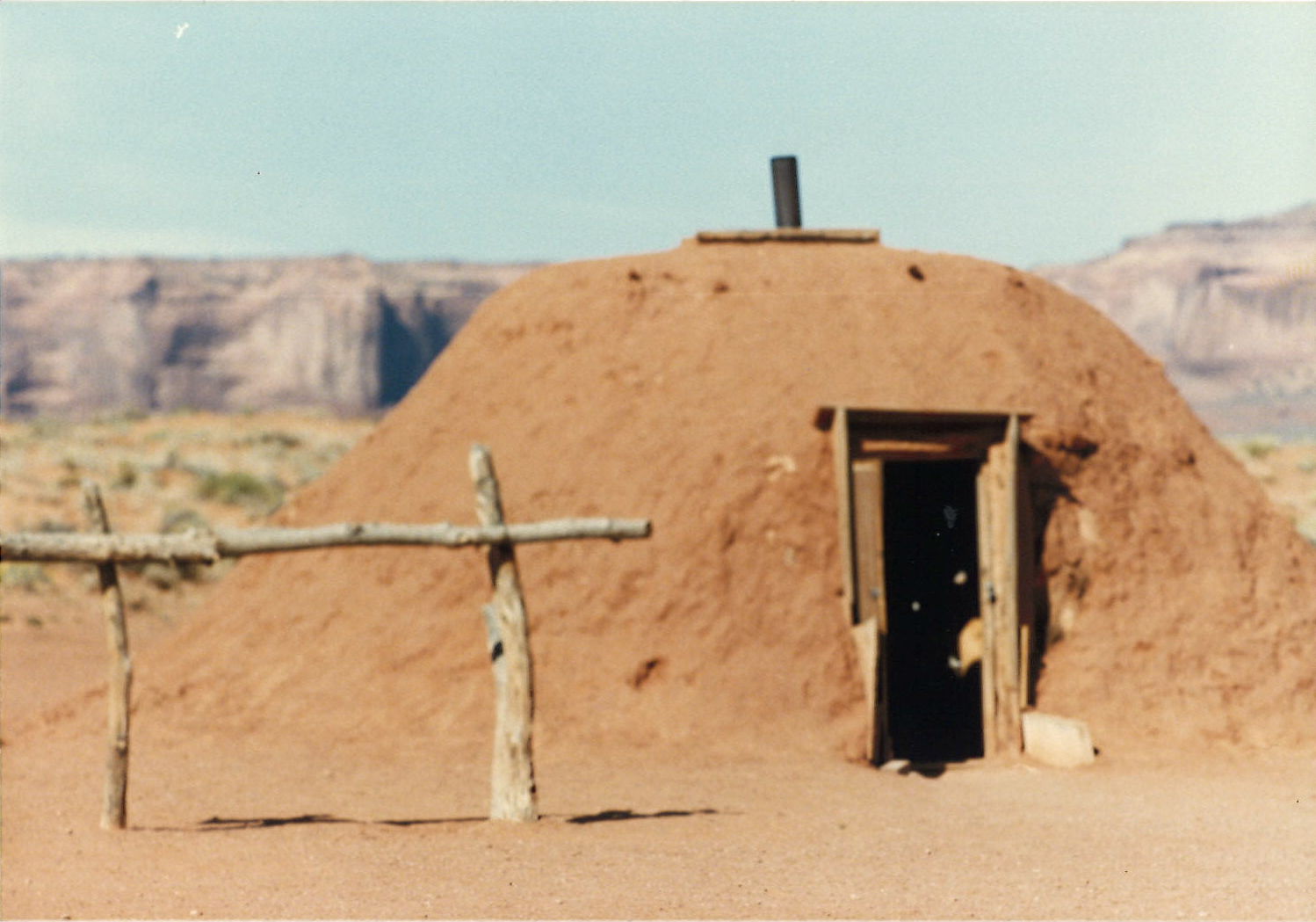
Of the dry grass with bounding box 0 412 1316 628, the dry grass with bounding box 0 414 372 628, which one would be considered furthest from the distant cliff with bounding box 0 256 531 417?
the dry grass with bounding box 0 412 1316 628

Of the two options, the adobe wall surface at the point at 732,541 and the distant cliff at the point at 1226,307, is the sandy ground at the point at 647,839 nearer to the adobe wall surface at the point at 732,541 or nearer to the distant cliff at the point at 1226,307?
the adobe wall surface at the point at 732,541

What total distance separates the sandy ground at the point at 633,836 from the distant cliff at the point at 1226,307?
55.9 meters

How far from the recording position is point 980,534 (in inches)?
374

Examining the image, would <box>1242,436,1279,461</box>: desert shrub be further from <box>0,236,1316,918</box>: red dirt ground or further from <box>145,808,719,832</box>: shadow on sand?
<box>145,808,719,832</box>: shadow on sand

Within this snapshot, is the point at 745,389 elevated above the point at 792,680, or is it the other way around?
the point at 745,389

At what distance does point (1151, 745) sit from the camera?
360 inches

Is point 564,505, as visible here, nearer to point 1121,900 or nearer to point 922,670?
point 922,670

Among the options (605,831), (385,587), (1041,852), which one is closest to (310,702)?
(385,587)

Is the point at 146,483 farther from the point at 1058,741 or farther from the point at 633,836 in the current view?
the point at 633,836

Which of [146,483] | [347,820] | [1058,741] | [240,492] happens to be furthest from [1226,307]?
[347,820]

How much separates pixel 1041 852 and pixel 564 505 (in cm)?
416

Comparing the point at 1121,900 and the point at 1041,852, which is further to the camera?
the point at 1041,852

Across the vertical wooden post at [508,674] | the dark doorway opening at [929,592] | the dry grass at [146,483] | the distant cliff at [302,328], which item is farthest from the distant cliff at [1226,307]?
the vertical wooden post at [508,674]

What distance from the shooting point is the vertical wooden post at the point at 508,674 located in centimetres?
740
